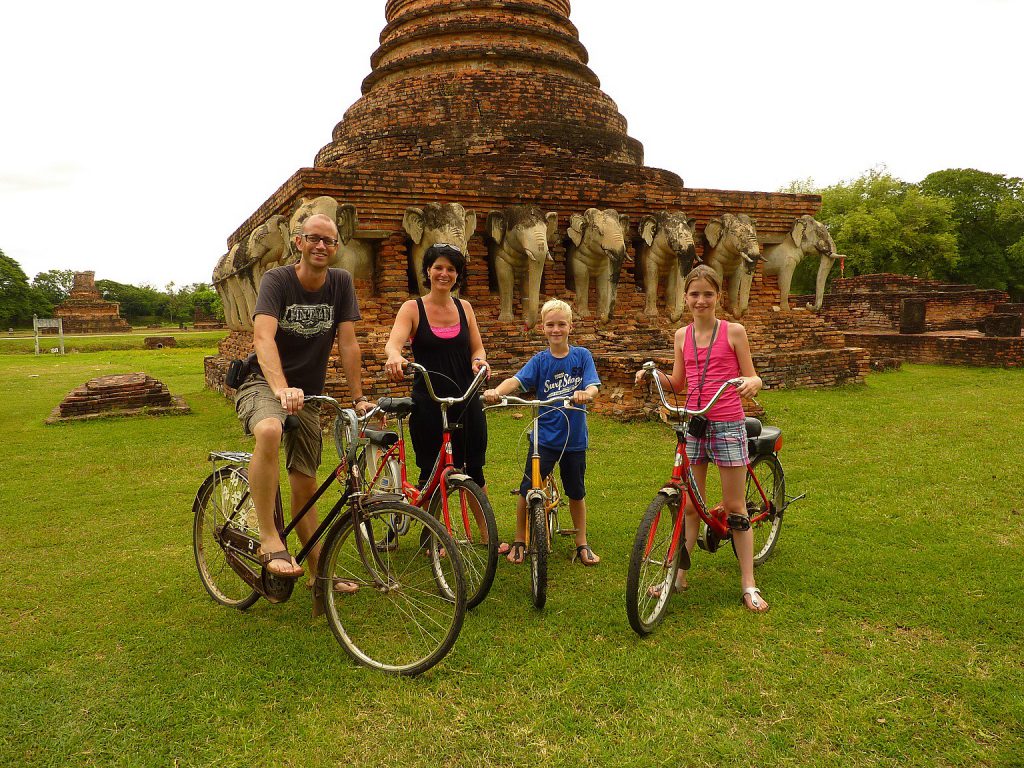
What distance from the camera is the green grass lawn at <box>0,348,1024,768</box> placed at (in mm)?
2084

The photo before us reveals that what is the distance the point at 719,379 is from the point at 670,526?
0.71 meters

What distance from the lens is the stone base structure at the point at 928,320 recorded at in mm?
13305

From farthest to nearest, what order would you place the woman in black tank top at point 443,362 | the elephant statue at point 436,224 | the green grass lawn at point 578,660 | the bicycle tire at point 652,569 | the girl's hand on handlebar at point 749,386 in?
1. the elephant statue at point 436,224
2. the woman in black tank top at point 443,362
3. the girl's hand on handlebar at point 749,386
4. the bicycle tire at point 652,569
5. the green grass lawn at point 578,660

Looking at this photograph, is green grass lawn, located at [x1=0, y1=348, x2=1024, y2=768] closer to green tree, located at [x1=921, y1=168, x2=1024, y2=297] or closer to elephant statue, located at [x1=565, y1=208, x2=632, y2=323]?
elephant statue, located at [x1=565, y1=208, x2=632, y2=323]

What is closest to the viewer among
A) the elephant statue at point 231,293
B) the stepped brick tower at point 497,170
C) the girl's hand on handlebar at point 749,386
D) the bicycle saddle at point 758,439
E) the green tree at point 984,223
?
the girl's hand on handlebar at point 749,386

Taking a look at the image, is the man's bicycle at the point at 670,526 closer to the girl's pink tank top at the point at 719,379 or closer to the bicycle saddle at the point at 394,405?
the girl's pink tank top at the point at 719,379

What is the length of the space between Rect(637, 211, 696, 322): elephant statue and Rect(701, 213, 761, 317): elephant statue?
46cm

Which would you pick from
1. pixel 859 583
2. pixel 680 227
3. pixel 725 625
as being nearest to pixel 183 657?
pixel 725 625

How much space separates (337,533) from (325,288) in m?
1.10

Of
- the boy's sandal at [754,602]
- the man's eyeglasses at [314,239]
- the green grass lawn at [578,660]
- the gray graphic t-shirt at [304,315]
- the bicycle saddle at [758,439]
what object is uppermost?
the man's eyeglasses at [314,239]

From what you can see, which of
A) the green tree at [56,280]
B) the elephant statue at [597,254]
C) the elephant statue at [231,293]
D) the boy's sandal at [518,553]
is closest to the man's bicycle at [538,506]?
the boy's sandal at [518,553]

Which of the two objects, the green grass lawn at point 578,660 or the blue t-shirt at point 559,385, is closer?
the green grass lawn at point 578,660

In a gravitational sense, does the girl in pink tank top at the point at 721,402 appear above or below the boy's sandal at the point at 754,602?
above

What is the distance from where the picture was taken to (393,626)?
2.84m
